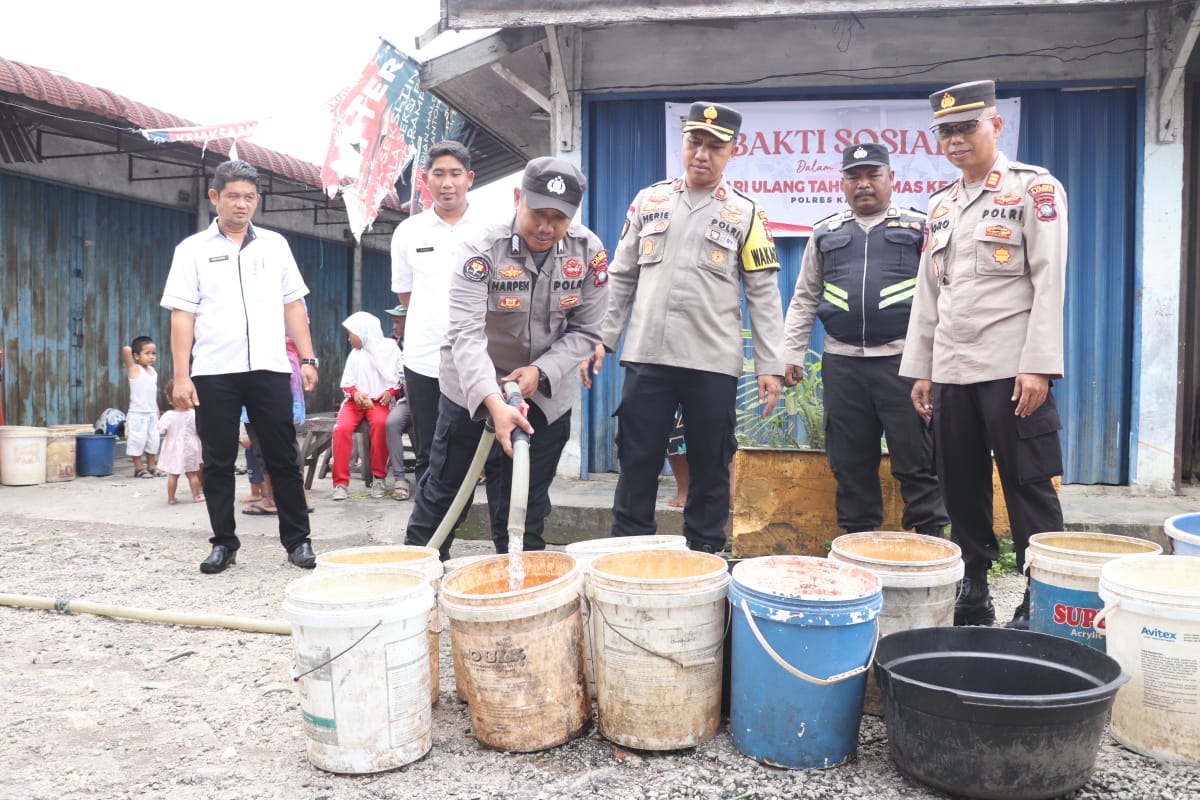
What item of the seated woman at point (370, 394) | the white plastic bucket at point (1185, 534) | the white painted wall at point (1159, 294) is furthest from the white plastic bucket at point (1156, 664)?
the seated woman at point (370, 394)

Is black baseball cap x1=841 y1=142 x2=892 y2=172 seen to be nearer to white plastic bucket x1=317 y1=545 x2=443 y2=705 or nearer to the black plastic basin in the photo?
the black plastic basin

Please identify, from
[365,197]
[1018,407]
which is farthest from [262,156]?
[1018,407]

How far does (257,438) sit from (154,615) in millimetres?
1135

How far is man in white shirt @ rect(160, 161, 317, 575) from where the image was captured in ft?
14.5

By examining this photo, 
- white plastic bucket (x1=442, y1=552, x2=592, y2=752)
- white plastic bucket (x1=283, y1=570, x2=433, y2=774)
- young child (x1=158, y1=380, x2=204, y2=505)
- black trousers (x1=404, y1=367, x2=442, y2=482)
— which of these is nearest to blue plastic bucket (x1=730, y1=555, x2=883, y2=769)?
white plastic bucket (x1=442, y1=552, x2=592, y2=752)

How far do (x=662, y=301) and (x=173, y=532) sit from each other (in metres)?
3.97

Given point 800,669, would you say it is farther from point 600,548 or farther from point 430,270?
point 430,270

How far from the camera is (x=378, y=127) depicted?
25.0 feet

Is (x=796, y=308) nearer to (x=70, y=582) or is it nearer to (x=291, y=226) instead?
(x=70, y=582)

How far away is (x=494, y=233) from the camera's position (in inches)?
135

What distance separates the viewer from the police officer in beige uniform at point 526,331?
3.22 metres

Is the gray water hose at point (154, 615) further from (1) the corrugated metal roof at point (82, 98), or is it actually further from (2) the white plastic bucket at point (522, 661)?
(1) the corrugated metal roof at point (82, 98)

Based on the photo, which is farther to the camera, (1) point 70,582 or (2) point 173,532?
(2) point 173,532

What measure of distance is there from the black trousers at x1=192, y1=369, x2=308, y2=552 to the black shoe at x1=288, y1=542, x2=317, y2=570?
0.03m
